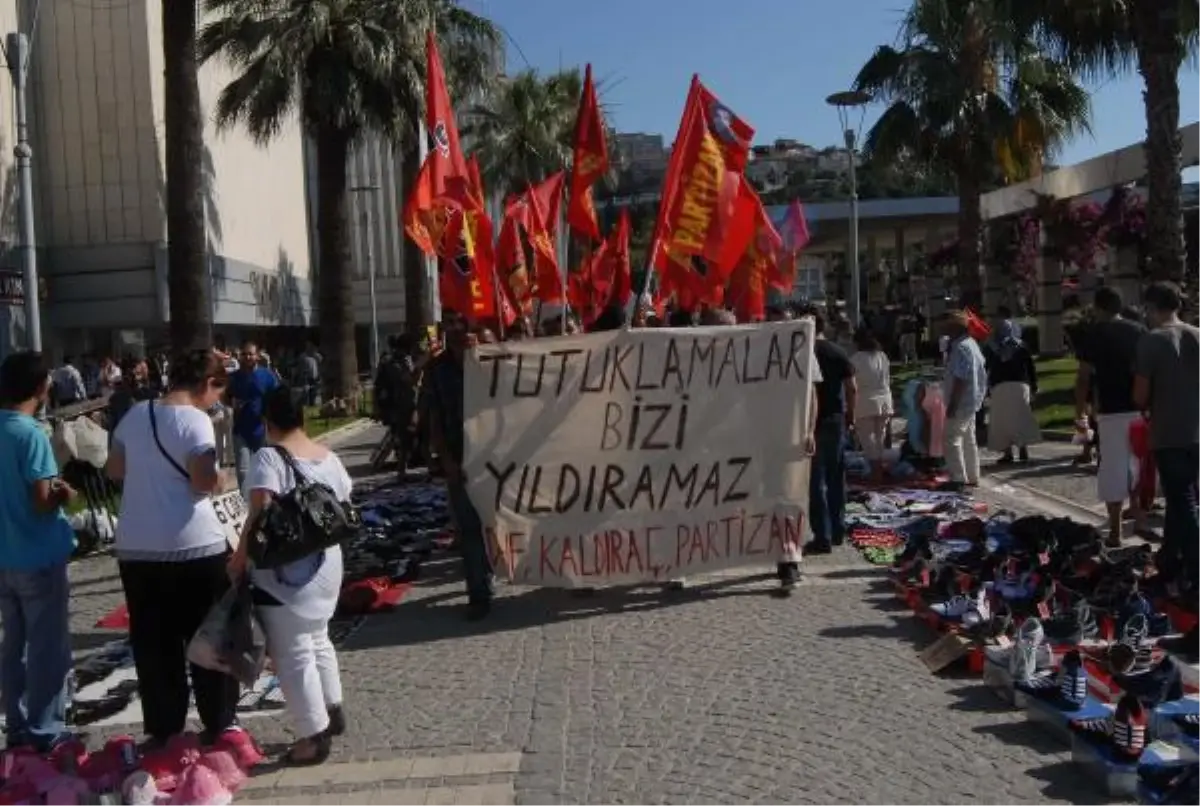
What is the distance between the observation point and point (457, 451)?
8422mm

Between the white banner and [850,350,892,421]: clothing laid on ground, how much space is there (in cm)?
506

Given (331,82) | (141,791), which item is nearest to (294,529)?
(141,791)

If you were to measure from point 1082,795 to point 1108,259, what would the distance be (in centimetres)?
3068

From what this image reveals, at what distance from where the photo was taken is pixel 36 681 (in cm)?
591

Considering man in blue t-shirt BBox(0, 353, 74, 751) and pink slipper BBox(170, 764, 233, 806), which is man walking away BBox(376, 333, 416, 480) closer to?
man in blue t-shirt BBox(0, 353, 74, 751)

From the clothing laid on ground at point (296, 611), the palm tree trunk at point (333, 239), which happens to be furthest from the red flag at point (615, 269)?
the palm tree trunk at point (333, 239)

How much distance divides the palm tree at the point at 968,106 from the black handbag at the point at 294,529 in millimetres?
22239

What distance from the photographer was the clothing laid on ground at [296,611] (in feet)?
18.0

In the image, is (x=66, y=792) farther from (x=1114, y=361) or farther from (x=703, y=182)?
(x=1114, y=361)

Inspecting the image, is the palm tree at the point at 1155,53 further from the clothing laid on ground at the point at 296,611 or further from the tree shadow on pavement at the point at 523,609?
the clothing laid on ground at the point at 296,611

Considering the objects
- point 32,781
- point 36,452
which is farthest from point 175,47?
point 32,781

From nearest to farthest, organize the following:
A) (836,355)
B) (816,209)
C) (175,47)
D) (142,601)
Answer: (142,601), (836,355), (175,47), (816,209)

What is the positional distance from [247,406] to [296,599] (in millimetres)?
7909

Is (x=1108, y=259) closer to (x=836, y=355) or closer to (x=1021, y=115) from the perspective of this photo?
(x=1021, y=115)
